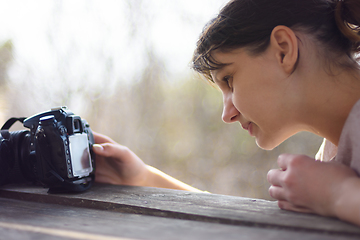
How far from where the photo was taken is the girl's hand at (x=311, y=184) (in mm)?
446

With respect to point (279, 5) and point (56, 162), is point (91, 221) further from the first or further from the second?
point (279, 5)

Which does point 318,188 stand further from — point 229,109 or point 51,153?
point 51,153

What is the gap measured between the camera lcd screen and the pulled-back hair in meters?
0.47

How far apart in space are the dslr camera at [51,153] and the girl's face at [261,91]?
1.42 feet

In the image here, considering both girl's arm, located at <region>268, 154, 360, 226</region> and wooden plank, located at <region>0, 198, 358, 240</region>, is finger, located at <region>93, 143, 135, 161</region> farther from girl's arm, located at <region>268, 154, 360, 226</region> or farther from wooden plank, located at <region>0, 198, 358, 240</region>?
girl's arm, located at <region>268, 154, 360, 226</region>

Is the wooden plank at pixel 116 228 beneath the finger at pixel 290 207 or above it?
above

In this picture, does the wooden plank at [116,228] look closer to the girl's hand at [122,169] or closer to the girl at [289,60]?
the girl at [289,60]

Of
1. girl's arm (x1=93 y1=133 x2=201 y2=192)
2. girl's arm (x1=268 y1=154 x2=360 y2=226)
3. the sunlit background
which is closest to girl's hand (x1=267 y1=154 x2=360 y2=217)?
girl's arm (x1=268 y1=154 x2=360 y2=226)

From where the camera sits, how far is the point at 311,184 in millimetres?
470

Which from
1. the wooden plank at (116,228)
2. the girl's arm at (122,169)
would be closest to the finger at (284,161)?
the wooden plank at (116,228)

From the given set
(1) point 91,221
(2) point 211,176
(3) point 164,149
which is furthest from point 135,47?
(1) point 91,221

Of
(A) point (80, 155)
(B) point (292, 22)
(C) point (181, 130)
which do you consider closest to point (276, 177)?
(B) point (292, 22)

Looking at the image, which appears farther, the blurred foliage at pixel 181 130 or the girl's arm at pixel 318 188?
the blurred foliage at pixel 181 130

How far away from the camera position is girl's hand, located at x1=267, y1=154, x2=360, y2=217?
446 millimetres
